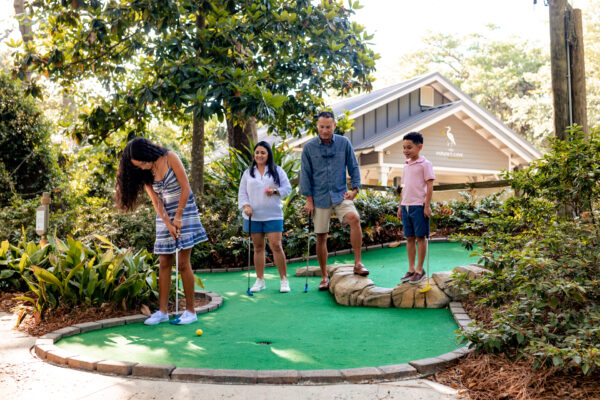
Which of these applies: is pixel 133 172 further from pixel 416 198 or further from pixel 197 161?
pixel 197 161

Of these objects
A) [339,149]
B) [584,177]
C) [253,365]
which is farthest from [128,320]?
[584,177]

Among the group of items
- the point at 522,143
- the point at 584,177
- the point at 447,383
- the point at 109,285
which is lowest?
the point at 447,383

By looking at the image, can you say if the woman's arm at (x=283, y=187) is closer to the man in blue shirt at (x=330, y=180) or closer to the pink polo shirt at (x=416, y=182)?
the man in blue shirt at (x=330, y=180)

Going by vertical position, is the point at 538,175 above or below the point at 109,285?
above

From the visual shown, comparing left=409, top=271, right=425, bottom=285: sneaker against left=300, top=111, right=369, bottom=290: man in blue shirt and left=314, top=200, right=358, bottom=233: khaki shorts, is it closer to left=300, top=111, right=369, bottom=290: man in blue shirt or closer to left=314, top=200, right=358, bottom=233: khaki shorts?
left=300, top=111, right=369, bottom=290: man in blue shirt

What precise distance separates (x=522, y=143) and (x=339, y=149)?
14.8 m

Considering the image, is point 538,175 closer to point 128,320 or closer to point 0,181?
point 128,320

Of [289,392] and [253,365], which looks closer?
[289,392]

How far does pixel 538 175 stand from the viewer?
4.18 m

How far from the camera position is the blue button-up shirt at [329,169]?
5.67m

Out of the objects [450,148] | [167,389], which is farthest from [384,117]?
[167,389]

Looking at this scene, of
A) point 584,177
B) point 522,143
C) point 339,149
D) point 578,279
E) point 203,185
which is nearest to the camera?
point 578,279

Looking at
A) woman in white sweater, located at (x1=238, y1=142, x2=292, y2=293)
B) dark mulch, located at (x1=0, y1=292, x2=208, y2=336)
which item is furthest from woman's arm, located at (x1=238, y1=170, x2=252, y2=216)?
dark mulch, located at (x1=0, y1=292, x2=208, y2=336)

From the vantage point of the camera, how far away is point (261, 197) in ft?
19.1
